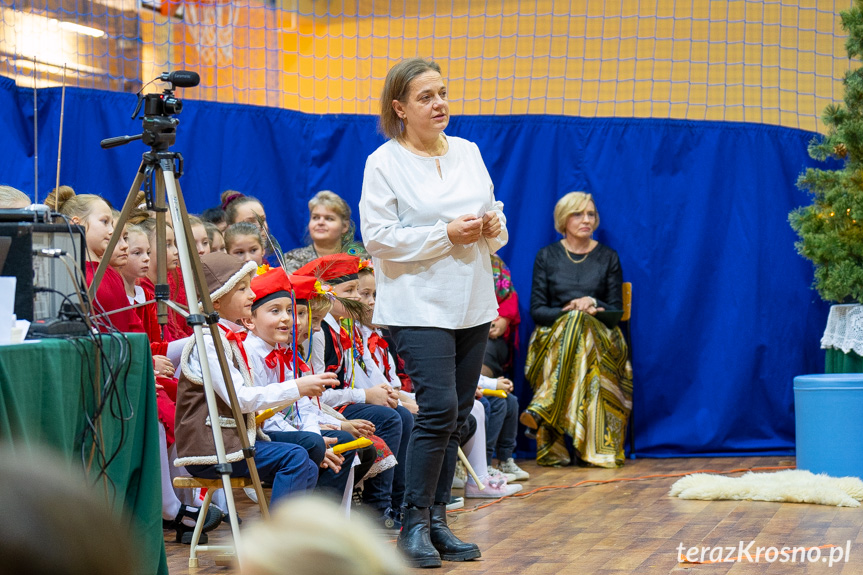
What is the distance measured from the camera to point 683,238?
18.2ft

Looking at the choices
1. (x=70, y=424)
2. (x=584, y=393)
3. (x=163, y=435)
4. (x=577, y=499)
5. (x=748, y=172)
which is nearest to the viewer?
(x=70, y=424)

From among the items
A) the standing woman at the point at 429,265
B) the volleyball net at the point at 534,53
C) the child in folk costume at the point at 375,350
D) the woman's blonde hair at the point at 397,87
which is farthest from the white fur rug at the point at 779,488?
the volleyball net at the point at 534,53

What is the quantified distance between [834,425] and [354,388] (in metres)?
2.07

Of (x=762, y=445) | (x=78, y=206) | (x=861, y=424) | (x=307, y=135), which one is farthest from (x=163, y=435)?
(x=762, y=445)

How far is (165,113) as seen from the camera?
8.89 feet

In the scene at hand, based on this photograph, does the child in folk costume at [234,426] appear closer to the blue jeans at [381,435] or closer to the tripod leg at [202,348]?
the tripod leg at [202,348]

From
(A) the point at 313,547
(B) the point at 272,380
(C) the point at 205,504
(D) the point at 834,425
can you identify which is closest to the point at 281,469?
(C) the point at 205,504

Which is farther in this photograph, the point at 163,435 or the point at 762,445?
the point at 762,445

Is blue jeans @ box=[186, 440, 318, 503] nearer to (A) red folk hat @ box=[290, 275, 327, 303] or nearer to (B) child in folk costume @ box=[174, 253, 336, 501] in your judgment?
(B) child in folk costume @ box=[174, 253, 336, 501]

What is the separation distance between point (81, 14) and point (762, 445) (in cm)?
410

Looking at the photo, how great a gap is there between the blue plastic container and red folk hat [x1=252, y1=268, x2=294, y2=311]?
96.1 inches

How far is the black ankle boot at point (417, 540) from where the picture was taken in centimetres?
295

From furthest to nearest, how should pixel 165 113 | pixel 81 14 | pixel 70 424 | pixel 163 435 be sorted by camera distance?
pixel 81 14 → pixel 163 435 → pixel 165 113 → pixel 70 424

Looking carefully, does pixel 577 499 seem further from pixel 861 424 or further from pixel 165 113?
pixel 165 113
